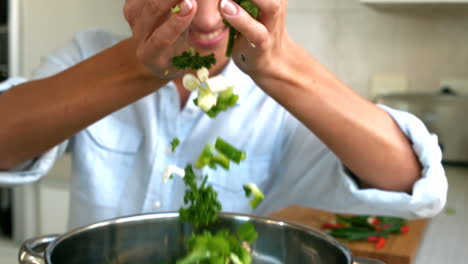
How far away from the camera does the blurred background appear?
180 cm

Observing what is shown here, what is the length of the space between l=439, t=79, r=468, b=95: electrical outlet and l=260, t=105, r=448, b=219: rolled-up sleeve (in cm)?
105

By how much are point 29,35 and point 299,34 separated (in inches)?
40.2

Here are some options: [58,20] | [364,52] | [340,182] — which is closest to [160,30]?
[340,182]

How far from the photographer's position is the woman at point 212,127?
0.67 m

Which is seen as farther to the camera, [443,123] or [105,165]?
[443,123]

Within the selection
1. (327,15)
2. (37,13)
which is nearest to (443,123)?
(327,15)

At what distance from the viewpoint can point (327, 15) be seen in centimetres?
201

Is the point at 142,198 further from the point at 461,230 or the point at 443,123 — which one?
the point at 443,123

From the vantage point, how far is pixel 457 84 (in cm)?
189

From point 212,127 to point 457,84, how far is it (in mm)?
1149

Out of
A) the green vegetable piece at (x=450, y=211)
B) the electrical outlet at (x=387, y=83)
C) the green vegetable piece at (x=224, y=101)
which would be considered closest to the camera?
the green vegetable piece at (x=224, y=101)

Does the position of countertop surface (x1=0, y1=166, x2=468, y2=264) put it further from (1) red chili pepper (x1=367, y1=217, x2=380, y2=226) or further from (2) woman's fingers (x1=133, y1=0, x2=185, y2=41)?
(2) woman's fingers (x1=133, y1=0, x2=185, y2=41)

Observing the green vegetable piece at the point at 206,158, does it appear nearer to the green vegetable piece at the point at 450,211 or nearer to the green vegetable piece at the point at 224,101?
the green vegetable piece at the point at 224,101

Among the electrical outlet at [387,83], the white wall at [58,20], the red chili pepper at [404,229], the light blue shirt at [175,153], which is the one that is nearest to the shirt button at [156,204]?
the light blue shirt at [175,153]
